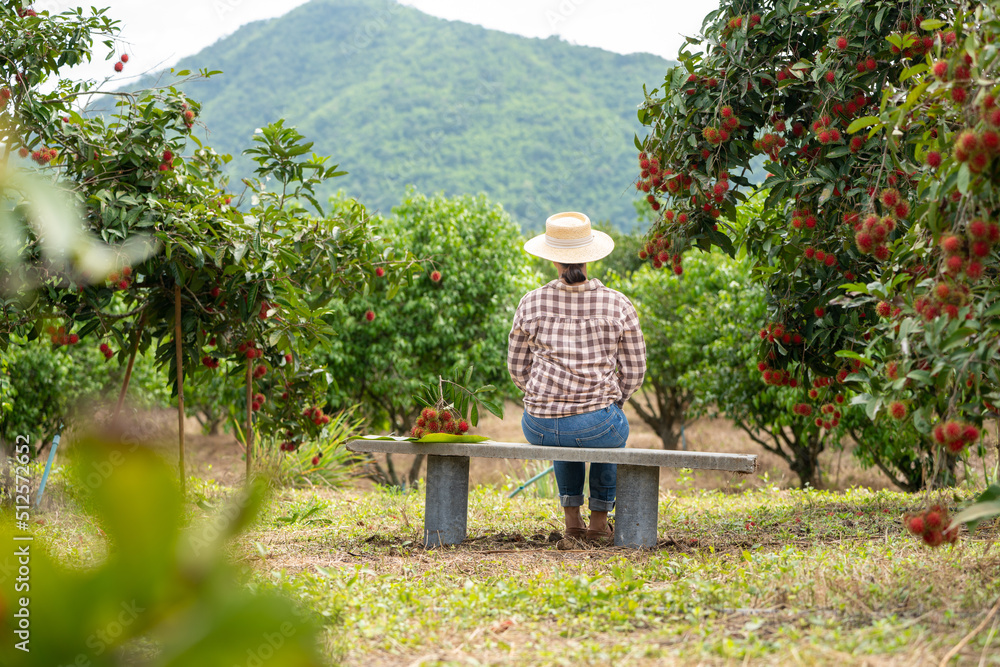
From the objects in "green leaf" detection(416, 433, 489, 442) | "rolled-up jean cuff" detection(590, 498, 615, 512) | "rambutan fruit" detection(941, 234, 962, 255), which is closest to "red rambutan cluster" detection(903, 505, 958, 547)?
"rambutan fruit" detection(941, 234, 962, 255)

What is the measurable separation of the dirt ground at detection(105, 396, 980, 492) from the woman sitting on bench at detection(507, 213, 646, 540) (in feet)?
11.9

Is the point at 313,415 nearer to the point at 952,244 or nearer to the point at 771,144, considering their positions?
the point at 771,144

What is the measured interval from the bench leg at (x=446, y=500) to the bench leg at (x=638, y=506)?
717 millimetres

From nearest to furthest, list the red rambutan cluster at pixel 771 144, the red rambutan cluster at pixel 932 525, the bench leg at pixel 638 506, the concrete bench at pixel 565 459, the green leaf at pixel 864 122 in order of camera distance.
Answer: the red rambutan cluster at pixel 932 525 < the green leaf at pixel 864 122 < the concrete bench at pixel 565 459 < the bench leg at pixel 638 506 < the red rambutan cluster at pixel 771 144

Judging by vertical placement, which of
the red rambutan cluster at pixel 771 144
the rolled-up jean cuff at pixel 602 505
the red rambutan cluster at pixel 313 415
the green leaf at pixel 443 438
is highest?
the red rambutan cluster at pixel 771 144

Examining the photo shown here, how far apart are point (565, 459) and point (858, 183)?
1760mm

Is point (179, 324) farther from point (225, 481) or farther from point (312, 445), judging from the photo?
point (225, 481)

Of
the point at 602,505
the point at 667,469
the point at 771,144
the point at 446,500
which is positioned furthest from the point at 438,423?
the point at 667,469

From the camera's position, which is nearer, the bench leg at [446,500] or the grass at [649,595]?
the grass at [649,595]

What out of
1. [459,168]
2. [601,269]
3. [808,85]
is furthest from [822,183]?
[459,168]

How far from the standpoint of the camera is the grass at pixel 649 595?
198 cm

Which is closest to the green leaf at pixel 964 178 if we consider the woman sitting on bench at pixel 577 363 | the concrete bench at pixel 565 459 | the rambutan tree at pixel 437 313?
the concrete bench at pixel 565 459

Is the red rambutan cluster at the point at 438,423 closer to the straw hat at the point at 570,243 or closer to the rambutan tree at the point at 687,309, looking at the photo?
the straw hat at the point at 570,243

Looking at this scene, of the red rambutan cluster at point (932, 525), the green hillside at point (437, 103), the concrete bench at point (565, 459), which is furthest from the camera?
the green hillside at point (437, 103)
